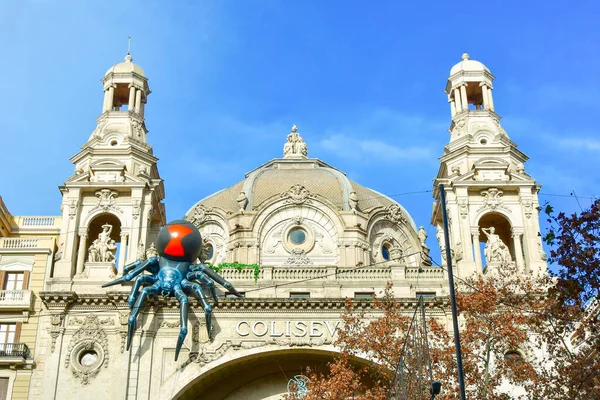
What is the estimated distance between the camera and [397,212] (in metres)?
58.7

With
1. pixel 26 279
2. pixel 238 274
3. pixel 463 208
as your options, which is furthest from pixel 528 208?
pixel 26 279

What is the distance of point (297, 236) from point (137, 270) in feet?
42.7

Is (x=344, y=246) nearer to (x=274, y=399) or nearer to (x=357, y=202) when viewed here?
(x=357, y=202)

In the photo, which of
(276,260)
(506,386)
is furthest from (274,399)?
(506,386)

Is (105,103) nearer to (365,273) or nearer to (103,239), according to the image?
(103,239)

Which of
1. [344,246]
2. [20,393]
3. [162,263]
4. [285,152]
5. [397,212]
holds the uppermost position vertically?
[285,152]

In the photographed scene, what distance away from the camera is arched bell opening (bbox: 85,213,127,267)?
49.5 metres

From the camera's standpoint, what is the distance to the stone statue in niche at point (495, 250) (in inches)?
→ 1932

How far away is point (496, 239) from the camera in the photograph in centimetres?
5000

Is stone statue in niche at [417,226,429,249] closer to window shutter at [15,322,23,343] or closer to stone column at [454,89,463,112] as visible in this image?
stone column at [454,89,463,112]

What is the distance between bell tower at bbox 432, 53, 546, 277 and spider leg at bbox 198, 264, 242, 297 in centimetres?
1331

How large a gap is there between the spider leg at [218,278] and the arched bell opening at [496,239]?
49.6 feet

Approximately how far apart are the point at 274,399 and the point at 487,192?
18226 millimetres

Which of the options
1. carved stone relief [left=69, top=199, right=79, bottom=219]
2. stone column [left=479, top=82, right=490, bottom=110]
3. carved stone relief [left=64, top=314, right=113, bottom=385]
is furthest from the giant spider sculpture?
stone column [left=479, top=82, right=490, bottom=110]
